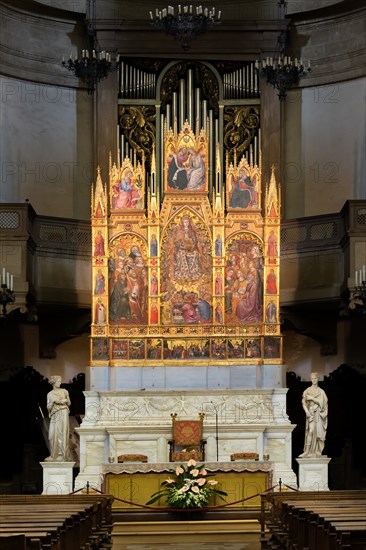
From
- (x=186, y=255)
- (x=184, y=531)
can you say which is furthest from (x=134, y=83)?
(x=184, y=531)

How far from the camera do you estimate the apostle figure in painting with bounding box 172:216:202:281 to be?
2353cm

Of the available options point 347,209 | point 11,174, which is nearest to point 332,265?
point 347,209

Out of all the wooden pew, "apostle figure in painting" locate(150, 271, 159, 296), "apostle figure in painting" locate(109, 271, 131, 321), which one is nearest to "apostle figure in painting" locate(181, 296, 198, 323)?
"apostle figure in painting" locate(150, 271, 159, 296)

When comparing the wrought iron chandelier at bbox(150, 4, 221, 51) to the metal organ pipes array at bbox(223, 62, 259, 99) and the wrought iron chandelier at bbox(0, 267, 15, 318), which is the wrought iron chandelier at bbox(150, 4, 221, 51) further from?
the wrought iron chandelier at bbox(0, 267, 15, 318)

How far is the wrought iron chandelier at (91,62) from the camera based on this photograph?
25406 mm

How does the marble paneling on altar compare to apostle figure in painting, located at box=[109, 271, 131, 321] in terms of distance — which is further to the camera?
apostle figure in painting, located at box=[109, 271, 131, 321]

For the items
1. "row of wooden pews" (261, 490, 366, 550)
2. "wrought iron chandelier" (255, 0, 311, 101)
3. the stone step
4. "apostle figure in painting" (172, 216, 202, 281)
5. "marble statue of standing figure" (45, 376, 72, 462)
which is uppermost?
"wrought iron chandelier" (255, 0, 311, 101)

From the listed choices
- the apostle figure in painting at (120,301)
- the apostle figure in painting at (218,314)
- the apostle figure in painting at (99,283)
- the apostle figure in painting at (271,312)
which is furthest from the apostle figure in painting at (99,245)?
the apostle figure in painting at (271,312)

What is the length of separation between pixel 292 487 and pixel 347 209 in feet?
18.1

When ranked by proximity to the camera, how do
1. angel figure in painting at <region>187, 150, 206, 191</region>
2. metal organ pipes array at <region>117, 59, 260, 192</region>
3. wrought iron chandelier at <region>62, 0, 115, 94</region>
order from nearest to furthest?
angel figure in painting at <region>187, 150, 206, 191</region>
wrought iron chandelier at <region>62, 0, 115, 94</region>
metal organ pipes array at <region>117, 59, 260, 192</region>

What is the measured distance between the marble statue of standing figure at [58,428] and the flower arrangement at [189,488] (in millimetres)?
2276

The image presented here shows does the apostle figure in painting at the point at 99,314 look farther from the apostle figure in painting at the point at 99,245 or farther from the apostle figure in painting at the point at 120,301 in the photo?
the apostle figure in painting at the point at 99,245

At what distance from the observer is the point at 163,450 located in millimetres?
22359

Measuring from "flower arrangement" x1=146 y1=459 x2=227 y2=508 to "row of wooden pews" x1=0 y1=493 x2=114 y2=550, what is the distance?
1.31 meters
